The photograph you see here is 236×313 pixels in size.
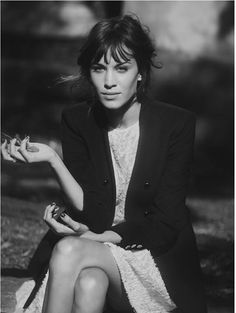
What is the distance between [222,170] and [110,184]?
5328 millimetres

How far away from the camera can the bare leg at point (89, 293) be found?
3.04 metres

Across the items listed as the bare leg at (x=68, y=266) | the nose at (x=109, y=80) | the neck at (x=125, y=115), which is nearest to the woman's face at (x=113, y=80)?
the nose at (x=109, y=80)

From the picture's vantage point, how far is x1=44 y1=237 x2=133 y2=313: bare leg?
3090 millimetres

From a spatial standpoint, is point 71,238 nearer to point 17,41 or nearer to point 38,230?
point 38,230

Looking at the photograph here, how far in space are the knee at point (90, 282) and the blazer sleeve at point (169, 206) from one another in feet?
0.94

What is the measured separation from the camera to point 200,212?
6840mm

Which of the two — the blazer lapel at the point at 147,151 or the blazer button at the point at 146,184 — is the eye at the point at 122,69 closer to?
the blazer lapel at the point at 147,151

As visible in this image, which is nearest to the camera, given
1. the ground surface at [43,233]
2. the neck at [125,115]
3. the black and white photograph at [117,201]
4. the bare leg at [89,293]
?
the bare leg at [89,293]

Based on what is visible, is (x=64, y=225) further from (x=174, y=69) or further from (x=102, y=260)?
(x=174, y=69)

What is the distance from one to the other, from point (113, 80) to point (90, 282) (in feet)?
2.76

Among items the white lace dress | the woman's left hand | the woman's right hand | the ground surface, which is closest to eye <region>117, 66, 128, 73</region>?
the white lace dress

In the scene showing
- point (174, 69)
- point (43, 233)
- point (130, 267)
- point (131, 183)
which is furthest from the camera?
point (174, 69)

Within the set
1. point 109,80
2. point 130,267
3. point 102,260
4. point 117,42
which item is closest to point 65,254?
point 102,260

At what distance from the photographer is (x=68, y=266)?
310 cm
